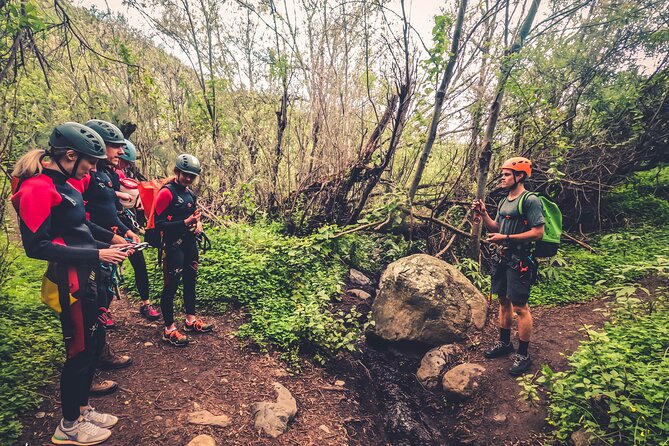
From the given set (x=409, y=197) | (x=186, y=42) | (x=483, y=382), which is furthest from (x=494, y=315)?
(x=186, y=42)

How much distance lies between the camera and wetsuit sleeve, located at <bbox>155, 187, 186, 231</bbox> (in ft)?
12.3

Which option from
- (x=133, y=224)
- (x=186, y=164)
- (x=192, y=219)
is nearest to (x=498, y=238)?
(x=192, y=219)

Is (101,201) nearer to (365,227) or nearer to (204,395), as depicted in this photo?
(204,395)

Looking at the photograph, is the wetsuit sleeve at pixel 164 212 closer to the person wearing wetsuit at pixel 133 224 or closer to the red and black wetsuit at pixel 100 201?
the red and black wetsuit at pixel 100 201

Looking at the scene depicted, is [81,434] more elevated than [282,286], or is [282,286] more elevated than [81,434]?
[282,286]

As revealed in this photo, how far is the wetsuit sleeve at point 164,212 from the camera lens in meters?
3.76

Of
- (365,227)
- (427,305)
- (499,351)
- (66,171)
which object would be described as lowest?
(499,351)

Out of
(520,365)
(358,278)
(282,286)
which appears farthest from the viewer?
(358,278)

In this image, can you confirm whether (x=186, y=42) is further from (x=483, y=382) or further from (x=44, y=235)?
(x=483, y=382)

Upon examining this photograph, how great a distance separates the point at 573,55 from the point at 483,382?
7038 millimetres

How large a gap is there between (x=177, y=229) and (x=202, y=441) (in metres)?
2.30

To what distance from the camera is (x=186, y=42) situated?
27.8ft

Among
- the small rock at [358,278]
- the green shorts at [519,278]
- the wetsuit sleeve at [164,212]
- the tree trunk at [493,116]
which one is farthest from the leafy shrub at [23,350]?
the tree trunk at [493,116]

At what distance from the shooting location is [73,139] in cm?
243
